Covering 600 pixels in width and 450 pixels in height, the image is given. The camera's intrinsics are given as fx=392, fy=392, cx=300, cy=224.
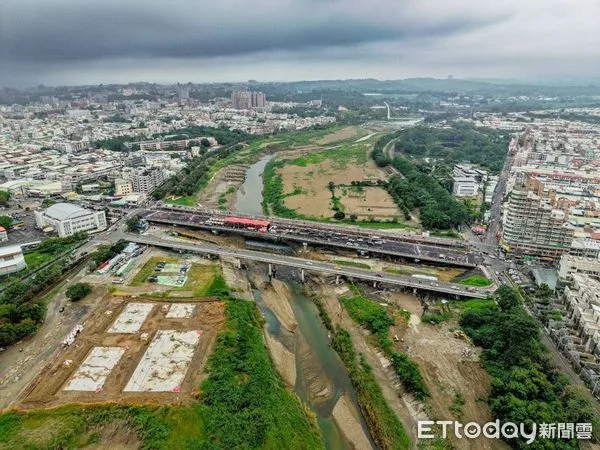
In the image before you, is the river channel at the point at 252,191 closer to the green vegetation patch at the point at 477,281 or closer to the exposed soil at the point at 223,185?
the exposed soil at the point at 223,185

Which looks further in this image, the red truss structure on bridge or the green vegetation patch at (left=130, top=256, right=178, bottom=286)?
the red truss structure on bridge

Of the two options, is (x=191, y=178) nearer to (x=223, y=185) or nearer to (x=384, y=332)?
(x=223, y=185)

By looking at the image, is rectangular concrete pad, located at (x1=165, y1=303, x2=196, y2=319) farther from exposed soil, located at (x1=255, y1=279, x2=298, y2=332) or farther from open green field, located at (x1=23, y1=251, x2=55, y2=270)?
open green field, located at (x1=23, y1=251, x2=55, y2=270)

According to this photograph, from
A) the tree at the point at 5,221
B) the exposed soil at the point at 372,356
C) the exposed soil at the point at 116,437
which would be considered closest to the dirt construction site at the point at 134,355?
the exposed soil at the point at 116,437

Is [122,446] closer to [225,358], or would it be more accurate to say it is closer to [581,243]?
[225,358]

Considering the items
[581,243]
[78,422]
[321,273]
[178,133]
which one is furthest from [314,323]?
[178,133]

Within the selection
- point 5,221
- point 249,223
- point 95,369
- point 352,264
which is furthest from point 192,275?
point 5,221

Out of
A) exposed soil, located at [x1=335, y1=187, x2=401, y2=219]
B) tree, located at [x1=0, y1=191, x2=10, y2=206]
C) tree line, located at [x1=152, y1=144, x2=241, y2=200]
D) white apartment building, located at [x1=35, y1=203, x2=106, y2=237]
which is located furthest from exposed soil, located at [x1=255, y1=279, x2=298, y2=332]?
tree, located at [x1=0, y1=191, x2=10, y2=206]
